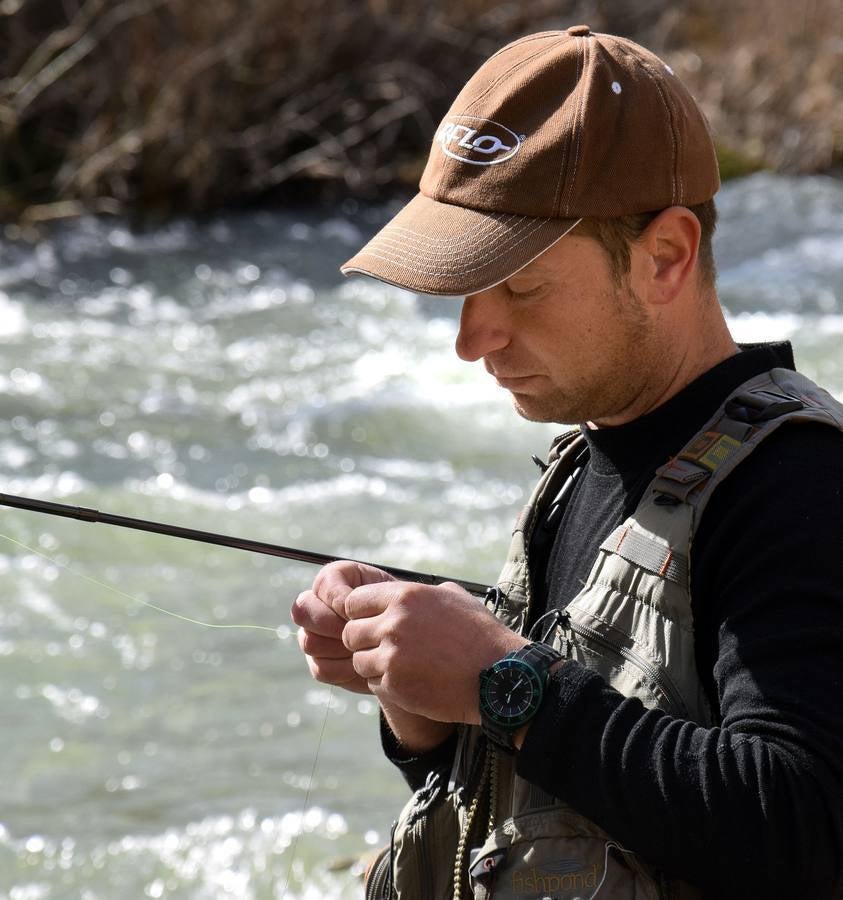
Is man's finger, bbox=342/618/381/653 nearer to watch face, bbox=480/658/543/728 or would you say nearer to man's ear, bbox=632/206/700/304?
watch face, bbox=480/658/543/728

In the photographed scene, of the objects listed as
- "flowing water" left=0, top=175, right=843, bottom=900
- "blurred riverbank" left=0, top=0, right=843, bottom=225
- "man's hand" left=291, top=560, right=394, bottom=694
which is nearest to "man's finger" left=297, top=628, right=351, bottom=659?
"man's hand" left=291, top=560, right=394, bottom=694

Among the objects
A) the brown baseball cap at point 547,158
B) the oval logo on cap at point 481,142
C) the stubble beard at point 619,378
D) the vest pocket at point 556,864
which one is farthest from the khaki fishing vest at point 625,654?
the oval logo on cap at point 481,142

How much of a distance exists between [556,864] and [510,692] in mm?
182

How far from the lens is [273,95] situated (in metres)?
11.4

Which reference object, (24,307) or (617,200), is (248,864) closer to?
(617,200)

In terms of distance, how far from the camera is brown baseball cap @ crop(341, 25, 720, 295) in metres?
1.43

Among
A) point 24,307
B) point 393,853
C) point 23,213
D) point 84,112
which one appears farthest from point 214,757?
point 84,112

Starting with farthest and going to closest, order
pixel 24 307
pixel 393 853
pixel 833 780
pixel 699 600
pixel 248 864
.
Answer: pixel 24 307 → pixel 248 864 → pixel 393 853 → pixel 699 600 → pixel 833 780

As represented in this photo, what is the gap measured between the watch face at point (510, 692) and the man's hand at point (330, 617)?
0.70 ft

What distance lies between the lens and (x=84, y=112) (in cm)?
1073

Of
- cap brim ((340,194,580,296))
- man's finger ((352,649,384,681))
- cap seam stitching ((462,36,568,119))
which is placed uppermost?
cap seam stitching ((462,36,568,119))

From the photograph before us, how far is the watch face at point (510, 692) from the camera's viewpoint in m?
1.29

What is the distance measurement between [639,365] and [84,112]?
9961mm

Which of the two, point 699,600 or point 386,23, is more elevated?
point 699,600
